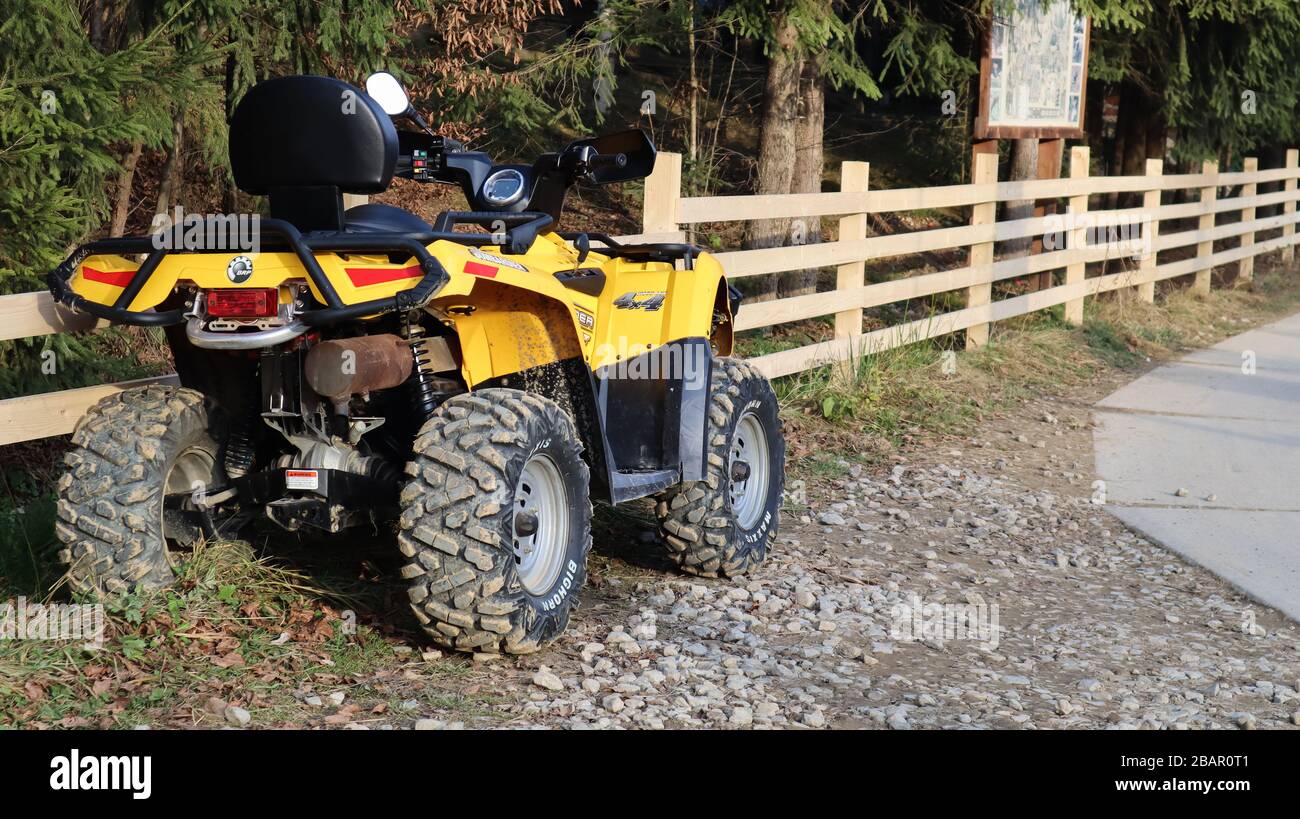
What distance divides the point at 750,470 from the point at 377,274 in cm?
211

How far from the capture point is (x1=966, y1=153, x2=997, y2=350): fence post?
10633 millimetres

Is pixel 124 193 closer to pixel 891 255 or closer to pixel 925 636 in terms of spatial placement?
pixel 925 636

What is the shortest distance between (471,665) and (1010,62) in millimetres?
9276

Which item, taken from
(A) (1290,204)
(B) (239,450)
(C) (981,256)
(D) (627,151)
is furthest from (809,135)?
(A) (1290,204)

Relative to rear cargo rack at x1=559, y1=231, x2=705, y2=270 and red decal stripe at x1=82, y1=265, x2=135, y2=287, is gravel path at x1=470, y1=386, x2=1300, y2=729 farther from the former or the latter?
red decal stripe at x1=82, y1=265, x2=135, y2=287

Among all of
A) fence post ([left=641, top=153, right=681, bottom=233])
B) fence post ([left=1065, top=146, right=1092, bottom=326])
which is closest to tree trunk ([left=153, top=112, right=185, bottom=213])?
fence post ([left=641, top=153, right=681, bottom=233])

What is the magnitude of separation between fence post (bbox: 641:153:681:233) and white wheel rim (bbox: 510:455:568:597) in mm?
2704

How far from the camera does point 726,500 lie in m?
5.21

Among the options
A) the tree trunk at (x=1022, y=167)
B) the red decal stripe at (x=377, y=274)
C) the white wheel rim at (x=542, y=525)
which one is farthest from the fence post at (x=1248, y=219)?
the red decal stripe at (x=377, y=274)

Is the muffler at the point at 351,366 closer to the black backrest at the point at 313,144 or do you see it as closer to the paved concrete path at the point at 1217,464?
the black backrest at the point at 313,144

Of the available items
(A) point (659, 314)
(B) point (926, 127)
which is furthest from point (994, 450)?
(B) point (926, 127)

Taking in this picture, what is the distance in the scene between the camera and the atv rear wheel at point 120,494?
4031 millimetres

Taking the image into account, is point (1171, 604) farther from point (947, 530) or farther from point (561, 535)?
point (561, 535)

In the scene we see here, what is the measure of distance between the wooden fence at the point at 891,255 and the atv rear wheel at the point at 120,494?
0.57 m
